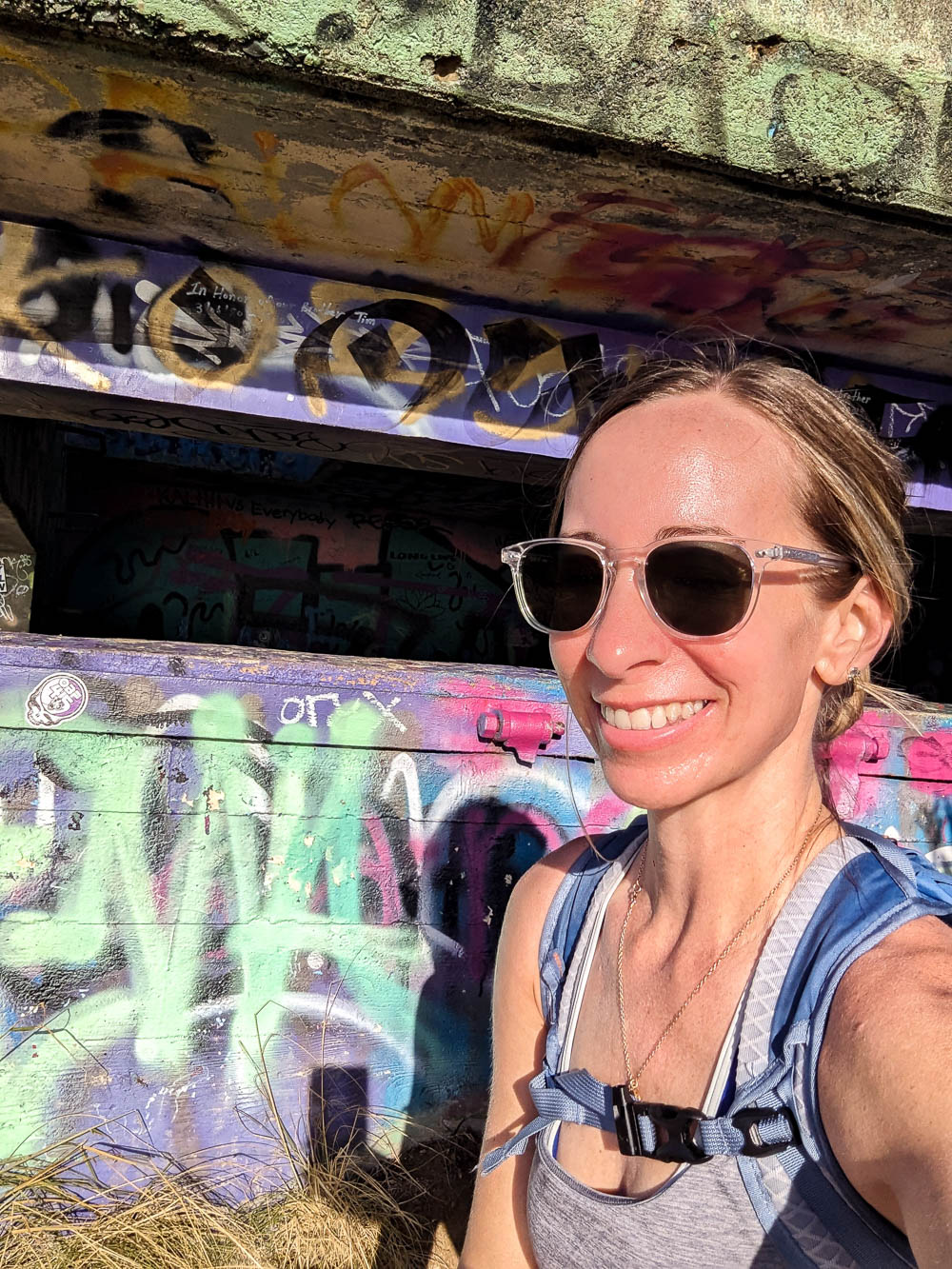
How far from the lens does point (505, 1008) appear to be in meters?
1.54

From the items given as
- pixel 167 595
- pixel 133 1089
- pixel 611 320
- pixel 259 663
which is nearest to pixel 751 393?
pixel 259 663

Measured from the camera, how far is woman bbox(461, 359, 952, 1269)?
39.6 inches

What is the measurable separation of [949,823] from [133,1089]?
9.67 feet

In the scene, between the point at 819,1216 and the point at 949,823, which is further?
the point at 949,823

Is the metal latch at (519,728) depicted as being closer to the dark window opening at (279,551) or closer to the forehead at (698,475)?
the forehead at (698,475)

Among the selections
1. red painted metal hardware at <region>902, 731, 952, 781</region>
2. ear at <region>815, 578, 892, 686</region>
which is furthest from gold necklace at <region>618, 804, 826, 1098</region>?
red painted metal hardware at <region>902, 731, 952, 781</region>

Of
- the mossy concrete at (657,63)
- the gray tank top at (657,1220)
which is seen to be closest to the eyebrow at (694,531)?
the gray tank top at (657,1220)

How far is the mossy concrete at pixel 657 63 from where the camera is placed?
1.85m

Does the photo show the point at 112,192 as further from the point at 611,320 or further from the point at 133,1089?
the point at 133,1089

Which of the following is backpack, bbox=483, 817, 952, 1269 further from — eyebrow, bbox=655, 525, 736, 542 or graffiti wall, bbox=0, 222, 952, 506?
graffiti wall, bbox=0, 222, 952, 506

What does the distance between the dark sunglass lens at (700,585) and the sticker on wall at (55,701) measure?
78.8 inches

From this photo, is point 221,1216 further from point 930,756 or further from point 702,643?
point 930,756

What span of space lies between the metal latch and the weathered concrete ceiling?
1.47 m

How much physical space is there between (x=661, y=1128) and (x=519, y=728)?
5.98 feet
